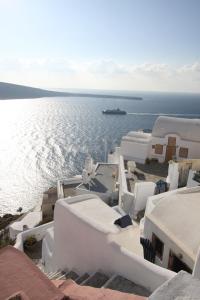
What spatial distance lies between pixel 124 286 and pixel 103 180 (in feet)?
76.3

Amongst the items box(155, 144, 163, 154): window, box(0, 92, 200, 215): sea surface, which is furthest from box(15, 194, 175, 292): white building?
box(0, 92, 200, 215): sea surface

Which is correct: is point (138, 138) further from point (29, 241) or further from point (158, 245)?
point (158, 245)

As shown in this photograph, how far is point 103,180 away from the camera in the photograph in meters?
34.4

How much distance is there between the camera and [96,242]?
13.2 meters

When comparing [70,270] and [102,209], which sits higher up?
[102,209]

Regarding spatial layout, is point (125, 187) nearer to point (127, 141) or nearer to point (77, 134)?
point (127, 141)

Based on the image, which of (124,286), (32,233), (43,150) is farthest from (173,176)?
(43,150)

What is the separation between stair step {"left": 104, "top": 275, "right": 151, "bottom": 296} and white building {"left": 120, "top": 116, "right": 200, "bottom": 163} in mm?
22400

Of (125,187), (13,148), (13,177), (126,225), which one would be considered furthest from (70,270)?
(13,148)

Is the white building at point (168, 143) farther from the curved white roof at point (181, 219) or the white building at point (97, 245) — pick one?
the curved white roof at point (181, 219)

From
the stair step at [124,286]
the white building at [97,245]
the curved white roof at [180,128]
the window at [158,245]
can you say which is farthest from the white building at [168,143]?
the stair step at [124,286]

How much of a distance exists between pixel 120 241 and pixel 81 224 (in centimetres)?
213

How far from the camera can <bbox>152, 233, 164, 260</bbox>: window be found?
13.6 m

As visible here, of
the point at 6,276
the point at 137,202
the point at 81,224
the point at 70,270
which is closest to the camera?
the point at 6,276
